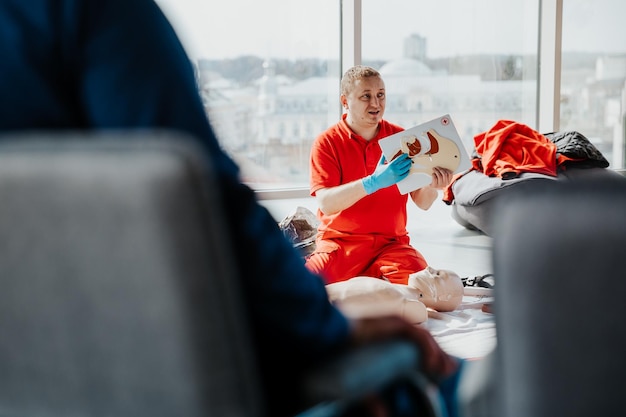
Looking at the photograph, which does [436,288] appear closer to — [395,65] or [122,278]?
[122,278]

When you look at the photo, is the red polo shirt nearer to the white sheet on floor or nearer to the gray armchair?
the white sheet on floor

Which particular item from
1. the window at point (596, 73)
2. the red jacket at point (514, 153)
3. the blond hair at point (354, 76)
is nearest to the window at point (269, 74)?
the red jacket at point (514, 153)

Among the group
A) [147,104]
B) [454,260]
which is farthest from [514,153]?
[147,104]

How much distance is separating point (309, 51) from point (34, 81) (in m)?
5.29

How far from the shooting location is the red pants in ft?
10.6

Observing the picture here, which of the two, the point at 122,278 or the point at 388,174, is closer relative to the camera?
the point at 122,278

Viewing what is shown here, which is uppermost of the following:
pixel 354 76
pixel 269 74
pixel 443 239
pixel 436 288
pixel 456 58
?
pixel 456 58

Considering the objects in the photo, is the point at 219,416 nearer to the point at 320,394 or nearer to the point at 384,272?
the point at 320,394

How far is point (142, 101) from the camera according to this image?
851 mm

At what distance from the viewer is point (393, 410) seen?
969 millimetres

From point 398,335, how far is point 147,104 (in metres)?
0.41

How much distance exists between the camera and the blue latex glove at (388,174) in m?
3.02

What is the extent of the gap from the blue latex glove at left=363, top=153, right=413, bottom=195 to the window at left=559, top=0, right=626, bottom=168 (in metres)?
4.52

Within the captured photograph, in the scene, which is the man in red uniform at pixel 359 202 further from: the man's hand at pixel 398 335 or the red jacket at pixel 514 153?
the man's hand at pixel 398 335
